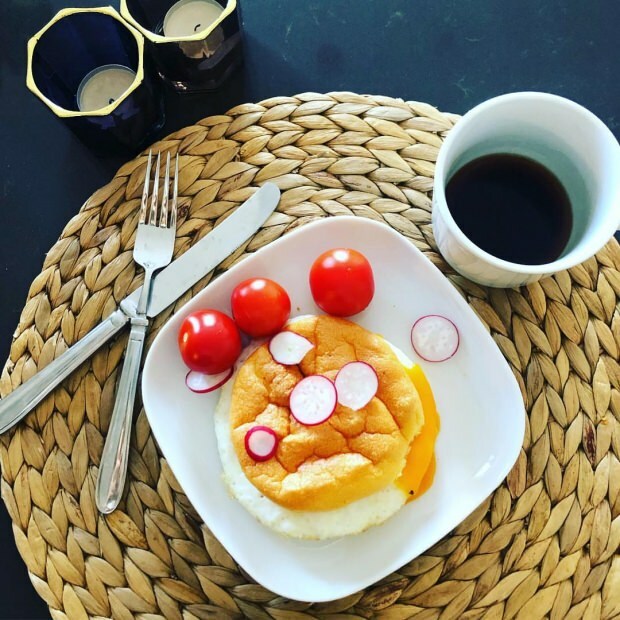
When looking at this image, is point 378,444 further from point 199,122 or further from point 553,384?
point 199,122

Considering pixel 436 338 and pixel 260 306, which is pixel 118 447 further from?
pixel 436 338

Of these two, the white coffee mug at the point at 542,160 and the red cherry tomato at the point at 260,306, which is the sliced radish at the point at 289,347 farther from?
the white coffee mug at the point at 542,160

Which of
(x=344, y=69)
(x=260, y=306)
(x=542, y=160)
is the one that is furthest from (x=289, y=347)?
(x=344, y=69)

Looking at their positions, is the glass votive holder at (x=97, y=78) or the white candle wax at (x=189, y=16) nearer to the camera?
the glass votive holder at (x=97, y=78)

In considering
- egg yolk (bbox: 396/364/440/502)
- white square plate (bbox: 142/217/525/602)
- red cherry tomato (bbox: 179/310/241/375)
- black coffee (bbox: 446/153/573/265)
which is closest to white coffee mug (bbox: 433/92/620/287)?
black coffee (bbox: 446/153/573/265)

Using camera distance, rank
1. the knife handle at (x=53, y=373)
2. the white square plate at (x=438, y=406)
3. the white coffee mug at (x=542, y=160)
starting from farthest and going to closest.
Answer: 1. the knife handle at (x=53, y=373)
2. the white square plate at (x=438, y=406)
3. the white coffee mug at (x=542, y=160)

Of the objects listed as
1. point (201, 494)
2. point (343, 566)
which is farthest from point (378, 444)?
point (201, 494)

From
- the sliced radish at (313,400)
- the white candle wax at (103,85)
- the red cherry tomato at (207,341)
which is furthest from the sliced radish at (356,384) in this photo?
the white candle wax at (103,85)
